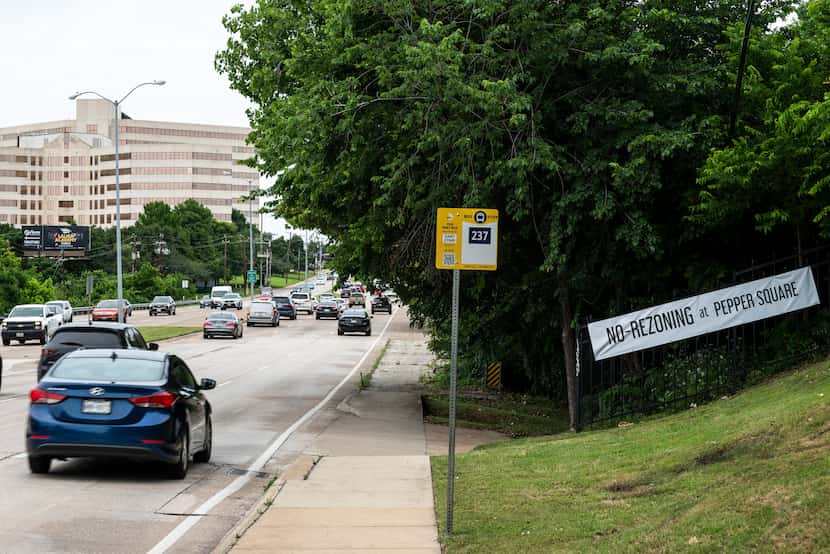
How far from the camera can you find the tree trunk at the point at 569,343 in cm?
1984

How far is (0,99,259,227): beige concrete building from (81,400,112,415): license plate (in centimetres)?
17768

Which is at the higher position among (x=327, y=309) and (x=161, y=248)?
(x=161, y=248)

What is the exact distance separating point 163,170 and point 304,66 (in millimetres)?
172231

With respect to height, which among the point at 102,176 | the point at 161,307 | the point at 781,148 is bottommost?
the point at 161,307

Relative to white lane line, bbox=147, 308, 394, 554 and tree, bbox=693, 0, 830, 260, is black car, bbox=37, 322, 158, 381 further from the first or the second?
tree, bbox=693, 0, 830, 260

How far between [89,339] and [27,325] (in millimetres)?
28983

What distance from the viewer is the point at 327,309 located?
8300 centimetres

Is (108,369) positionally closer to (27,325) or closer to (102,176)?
(27,325)

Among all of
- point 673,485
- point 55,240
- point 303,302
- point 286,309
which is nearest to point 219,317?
point 286,309

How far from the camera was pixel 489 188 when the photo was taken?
18047 mm

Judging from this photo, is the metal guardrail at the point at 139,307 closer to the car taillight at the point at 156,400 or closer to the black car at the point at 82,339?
the black car at the point at 82,339

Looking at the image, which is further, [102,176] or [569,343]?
[102,176]

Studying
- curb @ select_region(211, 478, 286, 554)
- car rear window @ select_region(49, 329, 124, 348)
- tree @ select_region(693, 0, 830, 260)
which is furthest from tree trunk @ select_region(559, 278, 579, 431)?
car rear window @ select_region(49, 329, 124, 348)

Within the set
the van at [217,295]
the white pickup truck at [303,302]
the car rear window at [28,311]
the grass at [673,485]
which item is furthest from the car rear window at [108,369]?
the van at [217,295]
